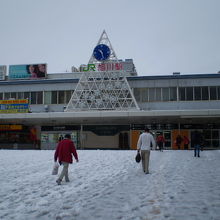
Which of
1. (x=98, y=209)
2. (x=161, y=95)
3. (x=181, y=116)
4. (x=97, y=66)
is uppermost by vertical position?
(x=97, y=66)

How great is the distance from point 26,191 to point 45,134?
30.4 meters

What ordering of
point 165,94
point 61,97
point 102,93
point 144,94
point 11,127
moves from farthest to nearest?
point 61,97 < point 11,127 < point 144,94 < point 165,94 < point 102,93

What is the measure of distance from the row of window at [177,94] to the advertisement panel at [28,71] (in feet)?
51.9

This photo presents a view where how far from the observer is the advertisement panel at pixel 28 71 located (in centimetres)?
4416

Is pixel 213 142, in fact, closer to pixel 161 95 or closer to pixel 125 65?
pixel 161 95

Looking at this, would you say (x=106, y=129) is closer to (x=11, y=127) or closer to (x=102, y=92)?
(x=102, y=92)

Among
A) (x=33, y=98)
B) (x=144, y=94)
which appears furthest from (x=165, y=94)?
(x=33, y=98)

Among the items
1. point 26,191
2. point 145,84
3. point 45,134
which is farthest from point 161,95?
point 26,191

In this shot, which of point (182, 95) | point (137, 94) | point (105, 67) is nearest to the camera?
point (105, 67)

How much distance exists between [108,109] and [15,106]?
1080cm

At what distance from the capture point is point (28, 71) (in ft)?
147

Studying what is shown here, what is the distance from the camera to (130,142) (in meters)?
35.9

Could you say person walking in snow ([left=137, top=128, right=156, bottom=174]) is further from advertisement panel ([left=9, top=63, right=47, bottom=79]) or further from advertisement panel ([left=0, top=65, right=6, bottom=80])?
advertisement panel ([left=0, top=65, right=6, bottom=80])

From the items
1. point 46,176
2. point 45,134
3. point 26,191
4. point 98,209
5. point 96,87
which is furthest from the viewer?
point 45,134
